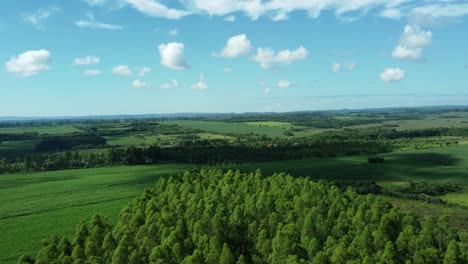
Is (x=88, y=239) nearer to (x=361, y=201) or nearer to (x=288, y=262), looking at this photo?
(x=288, y=262)

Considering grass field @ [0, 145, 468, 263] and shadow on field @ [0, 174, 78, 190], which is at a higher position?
grass field @ [0, 145, 468, 263]

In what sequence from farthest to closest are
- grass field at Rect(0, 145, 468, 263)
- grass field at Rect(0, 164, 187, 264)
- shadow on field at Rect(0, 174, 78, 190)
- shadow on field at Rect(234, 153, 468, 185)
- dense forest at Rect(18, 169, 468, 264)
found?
1. shadow on field at Rect(234, 153, 468, 185)
2. shadow on field at Rect(0, 174, 78, 190)
3. grass field at Rect(0, 145, 468, 263)
4. grass field at Rect(0, 164, 187, 264)
5. dense forest at Rect(18, 169, 468, 264)

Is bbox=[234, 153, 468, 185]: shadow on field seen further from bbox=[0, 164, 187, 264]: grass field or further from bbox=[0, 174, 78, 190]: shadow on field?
bbox=[0, 174, 78, 190]: shadow on field

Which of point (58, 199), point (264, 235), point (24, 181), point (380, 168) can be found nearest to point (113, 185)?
point (58, 199)

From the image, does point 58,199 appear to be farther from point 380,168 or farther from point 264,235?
point 380,168

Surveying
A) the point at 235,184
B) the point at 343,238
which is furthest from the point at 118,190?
the point at 343,238

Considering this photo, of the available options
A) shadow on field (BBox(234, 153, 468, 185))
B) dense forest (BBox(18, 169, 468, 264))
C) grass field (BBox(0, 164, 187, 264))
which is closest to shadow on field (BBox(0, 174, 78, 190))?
grass field (BBox(0, 164, 187, 264))
